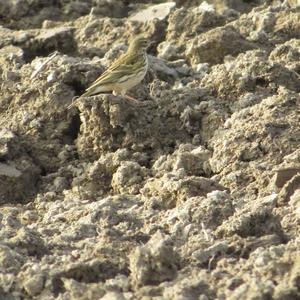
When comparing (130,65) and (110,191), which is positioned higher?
(130,65)

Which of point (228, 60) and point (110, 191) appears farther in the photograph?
point (228, 60)

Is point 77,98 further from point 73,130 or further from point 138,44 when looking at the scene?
point 138,44

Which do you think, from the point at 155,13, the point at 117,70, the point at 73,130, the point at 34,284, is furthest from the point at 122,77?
the point at 34,284

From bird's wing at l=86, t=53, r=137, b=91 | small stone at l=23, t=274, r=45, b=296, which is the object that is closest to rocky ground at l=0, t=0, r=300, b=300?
small stone at l=23, t=274, r=45, b=296

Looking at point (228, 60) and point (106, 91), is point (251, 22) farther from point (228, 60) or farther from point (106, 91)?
point (106, 91)

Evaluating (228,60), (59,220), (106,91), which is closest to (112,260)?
(59,220)

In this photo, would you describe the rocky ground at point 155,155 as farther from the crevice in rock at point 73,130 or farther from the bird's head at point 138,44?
the bird's head at point 138,44
